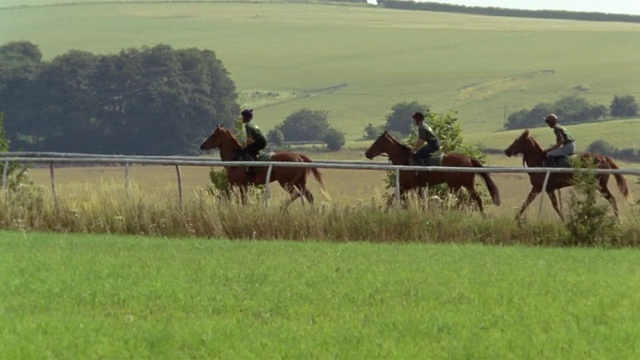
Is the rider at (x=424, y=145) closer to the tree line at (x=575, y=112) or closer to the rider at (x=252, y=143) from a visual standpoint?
the rider at (x=252, y=143)

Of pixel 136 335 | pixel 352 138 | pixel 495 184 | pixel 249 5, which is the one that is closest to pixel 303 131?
pixel 352 138

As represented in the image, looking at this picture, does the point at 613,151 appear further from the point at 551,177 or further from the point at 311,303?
the point at 311,303

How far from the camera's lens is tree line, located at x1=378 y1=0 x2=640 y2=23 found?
148 m

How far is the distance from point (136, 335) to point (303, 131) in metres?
66.3

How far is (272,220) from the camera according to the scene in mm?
22172

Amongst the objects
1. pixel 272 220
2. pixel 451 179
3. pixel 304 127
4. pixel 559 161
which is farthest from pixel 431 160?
pixel 304 127

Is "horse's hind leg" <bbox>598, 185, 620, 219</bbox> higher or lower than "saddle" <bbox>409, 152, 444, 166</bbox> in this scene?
lower

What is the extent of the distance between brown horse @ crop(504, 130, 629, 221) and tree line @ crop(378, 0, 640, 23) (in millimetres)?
120482

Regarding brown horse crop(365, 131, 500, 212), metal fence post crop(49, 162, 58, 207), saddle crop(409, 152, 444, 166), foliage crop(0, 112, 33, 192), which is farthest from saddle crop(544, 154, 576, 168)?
foliage crop(0, 112, 33, 192)

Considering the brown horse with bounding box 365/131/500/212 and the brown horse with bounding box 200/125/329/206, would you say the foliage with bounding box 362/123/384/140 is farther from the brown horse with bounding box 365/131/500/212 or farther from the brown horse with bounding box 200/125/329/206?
the brown horse with bounding box 365/131/500/212

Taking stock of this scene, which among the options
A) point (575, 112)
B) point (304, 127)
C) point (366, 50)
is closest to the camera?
point (304, 127)

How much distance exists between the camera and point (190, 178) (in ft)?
84.4

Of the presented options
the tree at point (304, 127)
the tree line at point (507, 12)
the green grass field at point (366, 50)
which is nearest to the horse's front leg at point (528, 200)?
the tree at point (304, 127)

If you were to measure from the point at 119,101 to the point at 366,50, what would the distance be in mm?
57832
